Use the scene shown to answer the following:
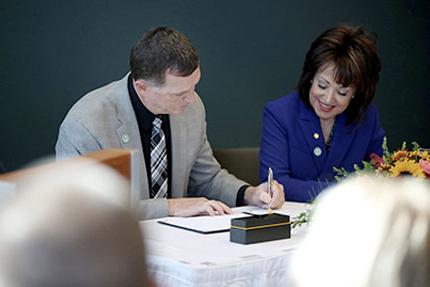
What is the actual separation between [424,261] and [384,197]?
0.15 ft

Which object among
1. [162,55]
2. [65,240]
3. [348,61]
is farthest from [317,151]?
[65,240]

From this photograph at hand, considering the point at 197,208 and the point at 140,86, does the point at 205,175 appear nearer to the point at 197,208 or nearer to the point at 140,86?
the point at 140,86

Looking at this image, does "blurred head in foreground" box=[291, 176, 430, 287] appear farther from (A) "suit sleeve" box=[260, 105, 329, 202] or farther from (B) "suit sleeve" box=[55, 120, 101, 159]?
(A) "suit sleeve" box=[260, 105, 329, 202]

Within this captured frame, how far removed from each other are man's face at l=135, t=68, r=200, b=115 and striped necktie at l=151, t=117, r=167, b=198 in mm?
74

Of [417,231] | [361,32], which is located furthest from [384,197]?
[361,32]

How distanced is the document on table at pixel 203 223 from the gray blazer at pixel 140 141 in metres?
0.16

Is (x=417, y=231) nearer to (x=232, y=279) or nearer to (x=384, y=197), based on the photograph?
(x=384, y=197)

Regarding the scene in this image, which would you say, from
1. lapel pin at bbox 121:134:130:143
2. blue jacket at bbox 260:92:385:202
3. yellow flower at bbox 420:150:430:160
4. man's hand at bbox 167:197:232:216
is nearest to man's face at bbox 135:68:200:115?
lapel pin at bbox 121:134:130:143

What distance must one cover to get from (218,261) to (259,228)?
0.31 m

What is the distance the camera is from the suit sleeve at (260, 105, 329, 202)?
3135 mm

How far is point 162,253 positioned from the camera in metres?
1.89

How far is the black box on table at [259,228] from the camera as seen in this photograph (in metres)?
2.07

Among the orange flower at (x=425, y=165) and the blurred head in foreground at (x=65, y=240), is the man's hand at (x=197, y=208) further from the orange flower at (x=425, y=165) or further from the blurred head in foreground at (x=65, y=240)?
the blurred head in foreground at (x=65, y=240)

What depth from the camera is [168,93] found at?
296 centimetres
